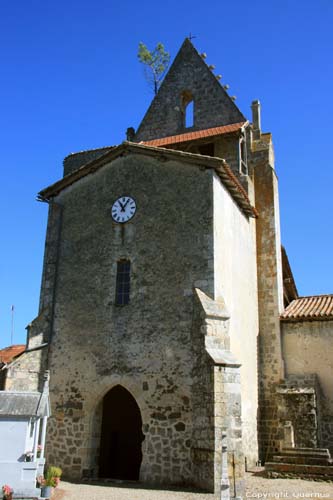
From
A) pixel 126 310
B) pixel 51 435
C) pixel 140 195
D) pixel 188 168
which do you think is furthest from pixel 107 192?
pixel 51 435

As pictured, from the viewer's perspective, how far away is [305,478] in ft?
44.5

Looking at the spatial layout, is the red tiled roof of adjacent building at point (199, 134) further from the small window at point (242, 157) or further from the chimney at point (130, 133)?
the chimney at point (130, 133)

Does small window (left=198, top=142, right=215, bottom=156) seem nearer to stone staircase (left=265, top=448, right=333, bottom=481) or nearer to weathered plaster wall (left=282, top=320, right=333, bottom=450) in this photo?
weathered plaster wall (left=282, top=320, right=333, bottom=450)

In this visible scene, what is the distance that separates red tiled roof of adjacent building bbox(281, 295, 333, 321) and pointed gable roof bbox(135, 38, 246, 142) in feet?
26.3

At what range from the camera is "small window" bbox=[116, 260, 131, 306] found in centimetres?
1479

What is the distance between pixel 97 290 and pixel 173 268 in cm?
A: 264

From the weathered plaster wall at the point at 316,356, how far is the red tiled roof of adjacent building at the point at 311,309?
203 mm

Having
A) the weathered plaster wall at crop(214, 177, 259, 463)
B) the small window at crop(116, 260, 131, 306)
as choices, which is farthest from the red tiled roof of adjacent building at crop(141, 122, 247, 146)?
the small window at crop(116, 260, 131, 306)

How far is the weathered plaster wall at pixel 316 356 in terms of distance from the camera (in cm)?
1667

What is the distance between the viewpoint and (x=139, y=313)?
1427 centimetres

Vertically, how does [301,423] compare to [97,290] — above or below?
below

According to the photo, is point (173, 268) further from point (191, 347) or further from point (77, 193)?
point (77, 193)

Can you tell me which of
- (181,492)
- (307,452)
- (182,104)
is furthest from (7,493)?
(182,104)

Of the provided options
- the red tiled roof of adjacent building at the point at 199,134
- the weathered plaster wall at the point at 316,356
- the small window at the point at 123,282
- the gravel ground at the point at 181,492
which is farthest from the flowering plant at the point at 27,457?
the red tiled roof of adjacent building at the point at 199,134
